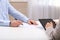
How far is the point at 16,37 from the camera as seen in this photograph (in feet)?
3.79

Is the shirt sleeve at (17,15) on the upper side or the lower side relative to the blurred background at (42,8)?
upper

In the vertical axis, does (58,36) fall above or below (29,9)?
above

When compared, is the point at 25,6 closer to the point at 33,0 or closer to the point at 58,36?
the point at 33,0

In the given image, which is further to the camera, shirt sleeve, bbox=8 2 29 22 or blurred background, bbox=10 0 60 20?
blurred background, bbox=10 0 60 20

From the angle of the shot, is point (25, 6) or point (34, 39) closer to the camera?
point (34, 39)

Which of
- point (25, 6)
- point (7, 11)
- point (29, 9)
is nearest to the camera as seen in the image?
point (7, 11)

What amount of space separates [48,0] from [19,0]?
2.34 ft

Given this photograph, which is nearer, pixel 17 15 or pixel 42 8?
pixel 17 15

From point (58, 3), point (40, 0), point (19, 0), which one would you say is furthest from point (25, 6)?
point (58, 3)

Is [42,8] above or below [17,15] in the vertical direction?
below

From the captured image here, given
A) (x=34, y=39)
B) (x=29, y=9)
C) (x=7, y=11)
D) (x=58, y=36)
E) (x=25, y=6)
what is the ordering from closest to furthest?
1. (x=58, y=36)
2. (x=34, y=39)
3. (x=7, y=11)
4. (x=25, y=6)
5. (x=29, y=9)

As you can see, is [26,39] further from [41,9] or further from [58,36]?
[41,9]

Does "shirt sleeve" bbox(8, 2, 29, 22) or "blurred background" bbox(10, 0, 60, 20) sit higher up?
"shirt sleeve" bbox(8, 2, 29, 22)

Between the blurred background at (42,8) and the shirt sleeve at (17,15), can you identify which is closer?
the shirt sleeve at (17,15)
